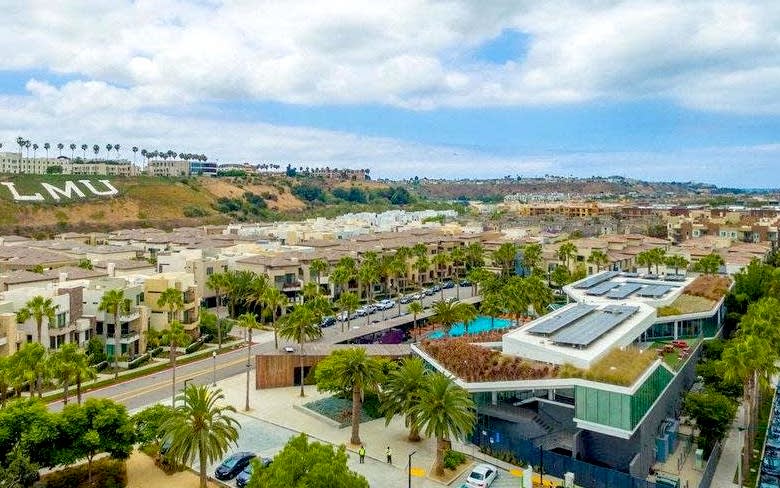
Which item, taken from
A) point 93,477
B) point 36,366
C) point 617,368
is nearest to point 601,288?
point 617,368

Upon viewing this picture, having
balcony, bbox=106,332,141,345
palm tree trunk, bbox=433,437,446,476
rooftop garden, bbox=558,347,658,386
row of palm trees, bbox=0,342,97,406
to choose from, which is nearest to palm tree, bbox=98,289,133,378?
balcony, bbox=106,332,141,345

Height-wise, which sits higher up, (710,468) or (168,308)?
(168,308)

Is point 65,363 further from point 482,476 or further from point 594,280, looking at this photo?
point 594,280

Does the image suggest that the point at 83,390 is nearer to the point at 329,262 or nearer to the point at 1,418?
the point at 1,418

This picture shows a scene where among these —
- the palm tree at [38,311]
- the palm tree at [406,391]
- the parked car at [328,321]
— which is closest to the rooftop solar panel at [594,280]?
the parked car at [328,321]

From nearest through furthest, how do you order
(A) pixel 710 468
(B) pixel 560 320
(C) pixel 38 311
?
(A) pixel 710 468 → (B) pixel 560 320 → (C) pixel 38 311

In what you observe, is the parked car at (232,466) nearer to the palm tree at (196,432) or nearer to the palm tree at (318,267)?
the palm tree at (196,432)

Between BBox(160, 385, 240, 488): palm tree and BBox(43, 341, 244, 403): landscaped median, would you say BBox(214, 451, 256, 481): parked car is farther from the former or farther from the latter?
BBox(43, 341, 244, 403): landscaped median
